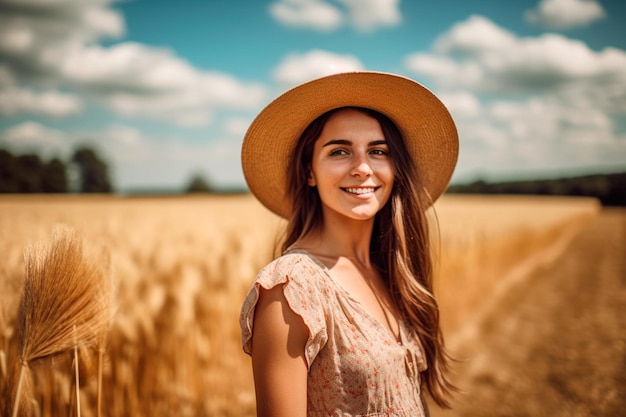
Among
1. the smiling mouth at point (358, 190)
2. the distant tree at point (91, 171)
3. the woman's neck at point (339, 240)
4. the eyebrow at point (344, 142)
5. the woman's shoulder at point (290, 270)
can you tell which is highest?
the distant tree at point (91, 171)

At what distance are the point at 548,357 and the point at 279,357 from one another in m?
6.35

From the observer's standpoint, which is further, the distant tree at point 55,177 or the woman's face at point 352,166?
the distant tree at point 55,177

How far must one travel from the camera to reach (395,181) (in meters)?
1.90

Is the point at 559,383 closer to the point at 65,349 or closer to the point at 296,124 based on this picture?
the point at 296,124

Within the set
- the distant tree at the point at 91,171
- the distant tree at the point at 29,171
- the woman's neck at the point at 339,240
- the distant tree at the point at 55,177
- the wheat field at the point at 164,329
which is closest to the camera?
the woman's neck at the point at 339,240

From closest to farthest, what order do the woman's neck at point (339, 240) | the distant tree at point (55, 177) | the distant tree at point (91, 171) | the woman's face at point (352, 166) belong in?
the woman's face at point (352, 166), the woman's neck at point (339, 240), the distant tree at point (55, 177), the distant tree at point (91, 171)

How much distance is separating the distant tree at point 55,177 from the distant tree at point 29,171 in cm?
306

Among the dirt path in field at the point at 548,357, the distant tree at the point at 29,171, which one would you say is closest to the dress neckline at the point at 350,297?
the dirt path in field at the point at 548,357

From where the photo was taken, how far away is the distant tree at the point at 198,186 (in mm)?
79344

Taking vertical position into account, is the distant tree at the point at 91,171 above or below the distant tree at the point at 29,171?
above

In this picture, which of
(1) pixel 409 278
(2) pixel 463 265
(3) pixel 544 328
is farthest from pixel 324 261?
(3) pixel 544 328

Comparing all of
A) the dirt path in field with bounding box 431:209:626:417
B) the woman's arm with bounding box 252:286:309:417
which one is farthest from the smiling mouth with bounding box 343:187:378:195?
the dirt path in field with bounding box 431:209:626:417

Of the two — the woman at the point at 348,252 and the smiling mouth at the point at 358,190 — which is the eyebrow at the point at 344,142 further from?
the smiling mouth at the point at 358,190

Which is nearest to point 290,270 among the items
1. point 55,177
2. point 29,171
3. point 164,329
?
point 164,329
